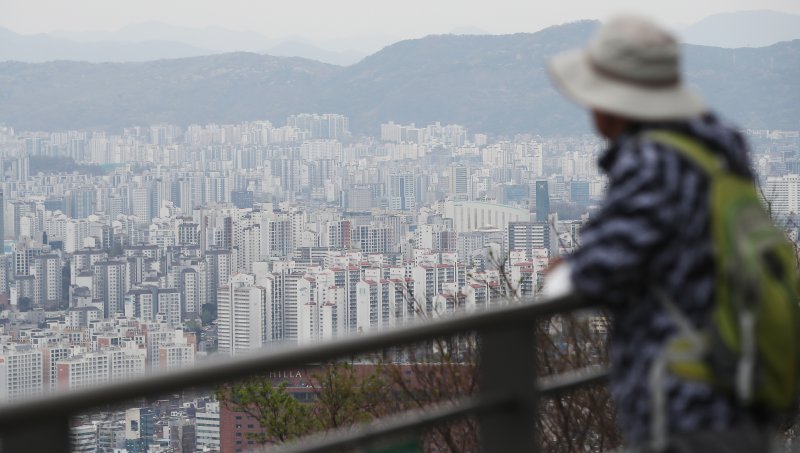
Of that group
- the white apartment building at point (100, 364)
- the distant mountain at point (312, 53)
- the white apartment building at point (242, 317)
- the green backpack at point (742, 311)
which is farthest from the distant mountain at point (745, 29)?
the green backpack at point (742, 311)

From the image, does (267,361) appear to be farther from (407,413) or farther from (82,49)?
(82,49)

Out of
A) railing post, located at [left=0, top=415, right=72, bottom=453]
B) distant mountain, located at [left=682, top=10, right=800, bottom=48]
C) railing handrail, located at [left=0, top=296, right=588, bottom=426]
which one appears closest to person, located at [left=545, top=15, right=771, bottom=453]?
railing handrail, located at [left=0, top=296, right=588, bottom=426]

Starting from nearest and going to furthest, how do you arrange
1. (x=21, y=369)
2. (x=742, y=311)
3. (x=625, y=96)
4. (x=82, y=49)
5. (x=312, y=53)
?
1. (x=742, y=311)
2. (x=625, y=96)
3. (x=21, y=369)
4. (x=82, y=49)
5. (x=312, y=53)

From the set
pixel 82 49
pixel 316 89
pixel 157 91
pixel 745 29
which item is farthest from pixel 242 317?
pixel 82 49

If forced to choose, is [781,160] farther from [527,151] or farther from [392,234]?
[527,151]

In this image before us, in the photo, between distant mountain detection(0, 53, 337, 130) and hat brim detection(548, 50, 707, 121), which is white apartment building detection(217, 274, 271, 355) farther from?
hat brim detection(548, 50, 707, 121)

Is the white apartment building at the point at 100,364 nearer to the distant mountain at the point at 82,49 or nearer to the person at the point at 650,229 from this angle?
the person at the point at 650,229
